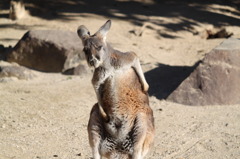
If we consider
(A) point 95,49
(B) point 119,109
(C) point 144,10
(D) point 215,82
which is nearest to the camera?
(A) point 95,49

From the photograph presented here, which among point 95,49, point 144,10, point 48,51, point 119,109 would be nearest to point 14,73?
point 48,51

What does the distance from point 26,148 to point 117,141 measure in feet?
7.12

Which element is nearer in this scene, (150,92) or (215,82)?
(215,82)

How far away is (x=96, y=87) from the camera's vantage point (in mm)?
4727

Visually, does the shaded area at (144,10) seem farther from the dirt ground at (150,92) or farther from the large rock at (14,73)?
the large rock at (14,73)

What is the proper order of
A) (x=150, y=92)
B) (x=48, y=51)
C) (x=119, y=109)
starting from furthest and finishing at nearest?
(x=48, y=51), (x=150, y=92), (x=119, y=109)

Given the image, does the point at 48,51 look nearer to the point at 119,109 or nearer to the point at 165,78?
the point at 165,78

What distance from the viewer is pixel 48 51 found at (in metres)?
10.5

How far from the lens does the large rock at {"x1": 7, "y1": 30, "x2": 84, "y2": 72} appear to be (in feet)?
33.8

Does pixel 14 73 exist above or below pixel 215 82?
below

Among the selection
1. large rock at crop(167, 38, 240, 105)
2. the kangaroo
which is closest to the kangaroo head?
the kangaroo

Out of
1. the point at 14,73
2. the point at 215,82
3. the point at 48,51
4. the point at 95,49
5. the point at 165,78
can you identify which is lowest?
the point at 14,73

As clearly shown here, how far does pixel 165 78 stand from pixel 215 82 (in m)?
1.44

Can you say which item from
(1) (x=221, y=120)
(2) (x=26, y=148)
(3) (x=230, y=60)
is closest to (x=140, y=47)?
(3) (x=230, y=60)
